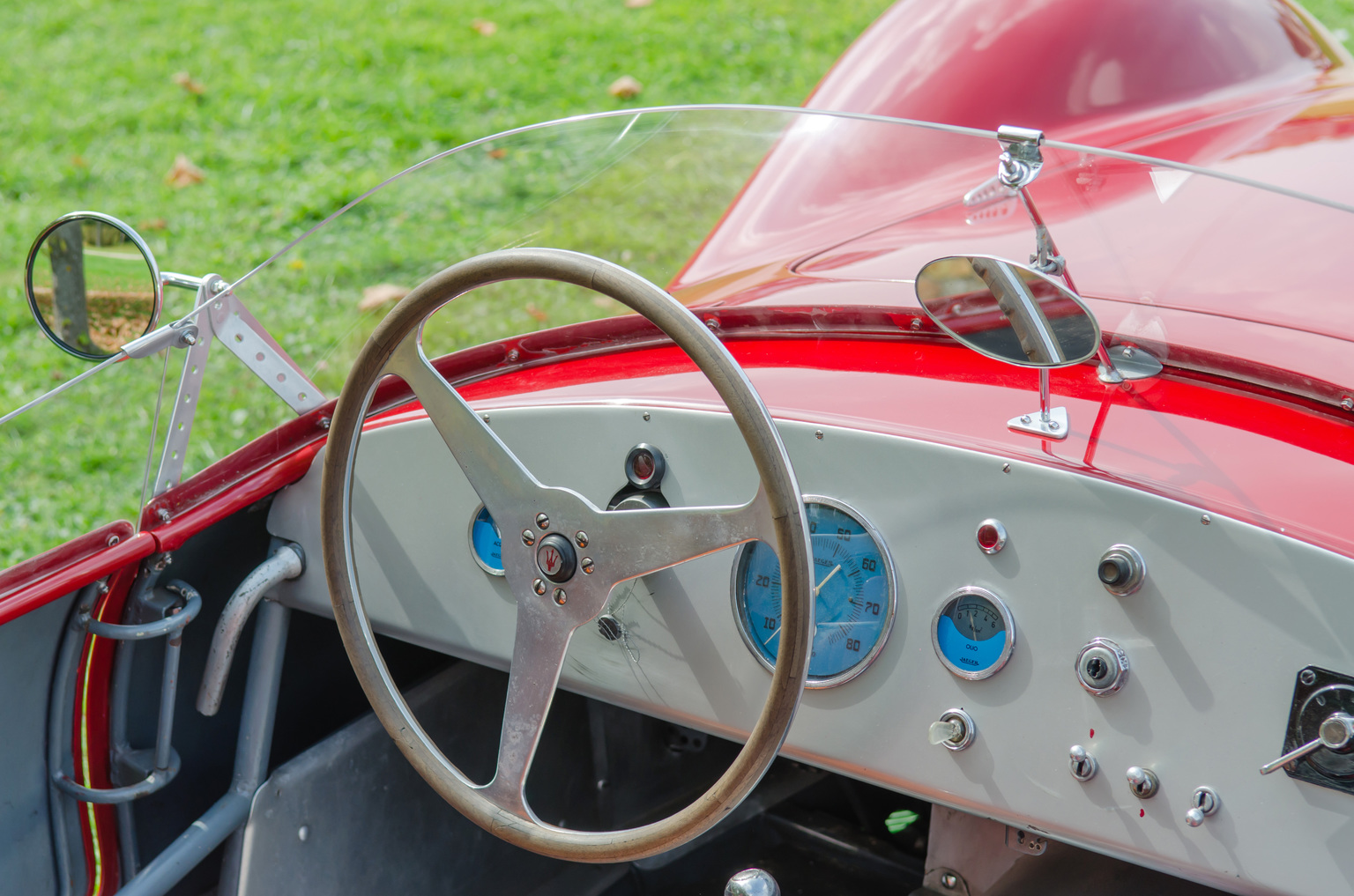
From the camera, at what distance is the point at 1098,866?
5.50ft

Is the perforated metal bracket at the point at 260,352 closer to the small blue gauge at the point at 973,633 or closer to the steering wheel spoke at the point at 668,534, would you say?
the steering wheel spoke at the point at 668,534

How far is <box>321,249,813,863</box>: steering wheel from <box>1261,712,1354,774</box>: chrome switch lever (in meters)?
0.48

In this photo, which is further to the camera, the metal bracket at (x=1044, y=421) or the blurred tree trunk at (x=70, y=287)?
the blurred tree trunk at (x=70, y=287)

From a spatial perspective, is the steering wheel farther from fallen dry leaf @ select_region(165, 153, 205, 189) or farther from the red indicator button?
fallen dry leaf @ select_region(165, 153, 205, 189)

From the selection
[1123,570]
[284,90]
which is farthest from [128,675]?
[284,90]

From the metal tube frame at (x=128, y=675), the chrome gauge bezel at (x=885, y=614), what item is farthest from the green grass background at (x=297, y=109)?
the chrome gauge bezel at (x=885, y=614)

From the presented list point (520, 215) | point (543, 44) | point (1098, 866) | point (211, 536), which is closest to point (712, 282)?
point (520, 215)

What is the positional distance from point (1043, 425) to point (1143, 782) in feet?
1.29

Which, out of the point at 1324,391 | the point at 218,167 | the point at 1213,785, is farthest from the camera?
the point at 218,167

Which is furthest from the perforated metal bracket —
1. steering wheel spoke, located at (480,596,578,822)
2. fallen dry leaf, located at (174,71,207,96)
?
fallen dry leaf, located at (174,71,207,96)

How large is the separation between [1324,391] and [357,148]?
4272 mm

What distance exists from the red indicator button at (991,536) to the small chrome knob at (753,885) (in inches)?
21.2

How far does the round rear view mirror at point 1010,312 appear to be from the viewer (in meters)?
1.19

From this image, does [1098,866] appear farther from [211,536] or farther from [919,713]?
[211,536]
